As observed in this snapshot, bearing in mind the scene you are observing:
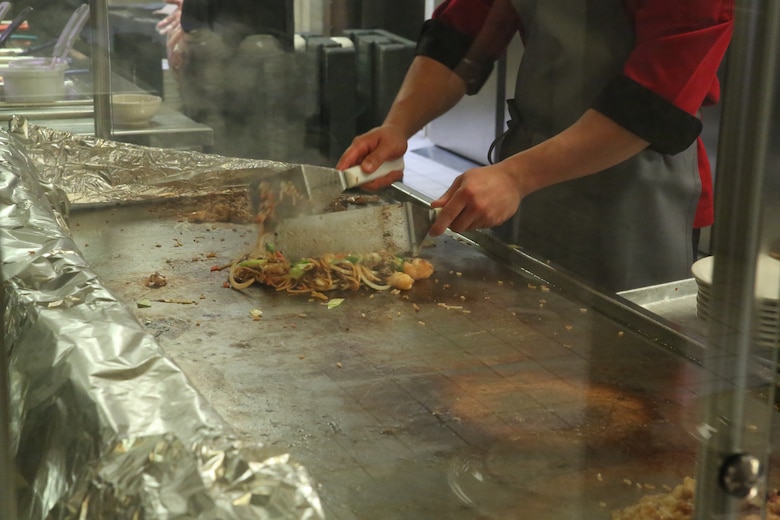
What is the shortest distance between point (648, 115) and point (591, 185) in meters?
0.16

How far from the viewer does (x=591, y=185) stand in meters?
1.17

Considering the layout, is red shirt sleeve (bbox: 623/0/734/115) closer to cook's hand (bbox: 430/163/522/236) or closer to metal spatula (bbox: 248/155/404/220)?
cook's hand (bbox: 430/163/522/236)

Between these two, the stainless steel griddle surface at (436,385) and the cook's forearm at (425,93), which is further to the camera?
the cook's forearm at (425,93)

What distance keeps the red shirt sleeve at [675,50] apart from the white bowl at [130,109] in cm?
85

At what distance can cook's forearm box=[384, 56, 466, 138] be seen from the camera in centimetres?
133

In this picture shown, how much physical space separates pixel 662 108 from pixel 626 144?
0.23 ft

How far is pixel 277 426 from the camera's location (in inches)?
29.6

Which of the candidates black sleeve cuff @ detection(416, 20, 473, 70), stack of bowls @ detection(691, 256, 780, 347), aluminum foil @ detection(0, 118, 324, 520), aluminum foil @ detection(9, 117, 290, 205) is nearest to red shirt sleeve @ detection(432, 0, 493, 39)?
black sleeve cuff @ detection(416, 20, 473, 70)

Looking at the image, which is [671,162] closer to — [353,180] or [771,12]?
[353,180]

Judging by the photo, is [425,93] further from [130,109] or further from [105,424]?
[105,424]

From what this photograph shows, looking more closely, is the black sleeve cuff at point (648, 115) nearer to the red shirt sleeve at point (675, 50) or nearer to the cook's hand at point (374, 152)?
the red shirt sleeve at point (675, 50)

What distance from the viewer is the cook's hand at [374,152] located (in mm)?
1205

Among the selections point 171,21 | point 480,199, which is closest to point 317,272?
point 480,199

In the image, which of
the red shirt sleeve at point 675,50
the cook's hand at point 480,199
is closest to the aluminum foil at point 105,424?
the cook's hand at point 480,199
